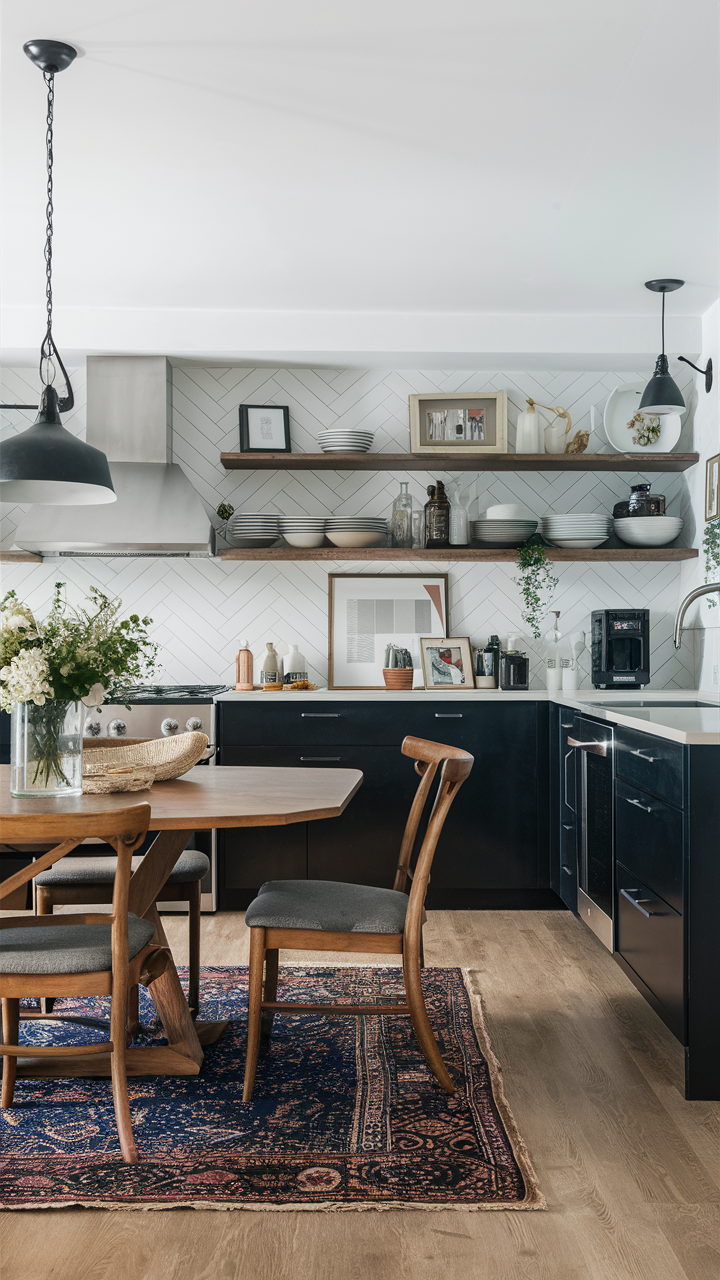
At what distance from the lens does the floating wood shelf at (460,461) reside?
4277 millimetres

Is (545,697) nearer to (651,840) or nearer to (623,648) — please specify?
(623,648)

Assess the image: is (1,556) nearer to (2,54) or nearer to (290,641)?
(290,641)

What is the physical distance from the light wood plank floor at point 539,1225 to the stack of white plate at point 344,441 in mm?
2733

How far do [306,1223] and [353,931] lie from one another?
62 cm

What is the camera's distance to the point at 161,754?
261 cm

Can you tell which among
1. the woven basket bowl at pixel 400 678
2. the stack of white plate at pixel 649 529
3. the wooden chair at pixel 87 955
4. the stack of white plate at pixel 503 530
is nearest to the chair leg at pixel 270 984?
the wooden chair at pixel 87 955

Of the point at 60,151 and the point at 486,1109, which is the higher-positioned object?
the point at 60,151

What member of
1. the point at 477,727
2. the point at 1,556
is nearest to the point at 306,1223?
the point at 477,727

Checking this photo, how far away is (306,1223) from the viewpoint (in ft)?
5.86

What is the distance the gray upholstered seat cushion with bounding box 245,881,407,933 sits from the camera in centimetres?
224

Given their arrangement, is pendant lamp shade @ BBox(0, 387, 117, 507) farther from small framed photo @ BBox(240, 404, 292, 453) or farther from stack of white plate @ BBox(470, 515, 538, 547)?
stack of white plate @ BBox(470, 515, 538, 547)


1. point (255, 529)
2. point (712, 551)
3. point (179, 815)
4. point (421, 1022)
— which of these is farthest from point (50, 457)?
point (712, 551)

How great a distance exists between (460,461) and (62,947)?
299 cm

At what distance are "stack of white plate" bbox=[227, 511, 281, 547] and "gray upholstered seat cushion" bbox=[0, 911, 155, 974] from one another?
2404mm
